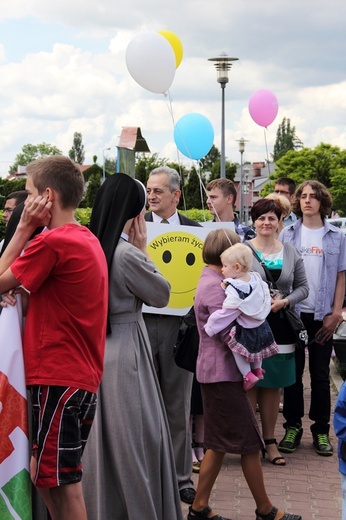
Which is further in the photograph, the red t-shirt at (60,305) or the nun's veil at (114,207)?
the nun's veil at (114,207)

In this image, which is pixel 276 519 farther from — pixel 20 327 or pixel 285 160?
pixel 285 160

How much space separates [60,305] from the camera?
11.9 feet

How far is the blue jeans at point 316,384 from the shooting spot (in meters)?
6.98

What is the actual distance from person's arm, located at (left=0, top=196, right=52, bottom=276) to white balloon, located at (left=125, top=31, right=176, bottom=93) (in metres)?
3.77

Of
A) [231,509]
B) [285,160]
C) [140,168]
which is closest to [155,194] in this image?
[231,509]

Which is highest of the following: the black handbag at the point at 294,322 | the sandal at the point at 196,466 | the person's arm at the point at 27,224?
the person's arm at the point at 27,224

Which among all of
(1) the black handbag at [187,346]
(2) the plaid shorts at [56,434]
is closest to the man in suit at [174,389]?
(1) the black handbag at [187,346]

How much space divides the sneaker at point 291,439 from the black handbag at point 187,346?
1.91m

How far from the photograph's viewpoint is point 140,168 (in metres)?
35.7

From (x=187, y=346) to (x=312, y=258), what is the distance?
204 centimetres

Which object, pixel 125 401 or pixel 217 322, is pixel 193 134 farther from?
pixel 125 401

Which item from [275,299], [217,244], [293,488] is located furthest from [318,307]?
[217,244]

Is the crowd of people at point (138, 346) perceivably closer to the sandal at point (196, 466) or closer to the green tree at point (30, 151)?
the sandal at point (196, 466)

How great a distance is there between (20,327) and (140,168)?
3225 centimetres
